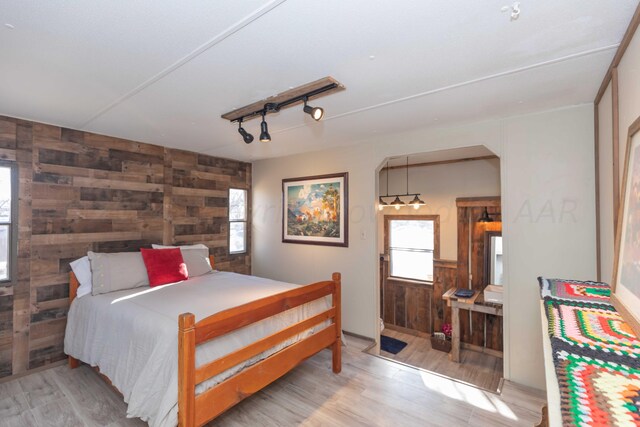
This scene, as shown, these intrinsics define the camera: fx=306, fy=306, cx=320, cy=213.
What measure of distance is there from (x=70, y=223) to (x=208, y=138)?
5.54ft

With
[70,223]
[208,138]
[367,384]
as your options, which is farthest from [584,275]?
[70,223]

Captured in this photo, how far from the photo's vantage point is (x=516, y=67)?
190 centimetres

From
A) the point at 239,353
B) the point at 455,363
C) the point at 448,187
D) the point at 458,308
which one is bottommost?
the point at 455,363

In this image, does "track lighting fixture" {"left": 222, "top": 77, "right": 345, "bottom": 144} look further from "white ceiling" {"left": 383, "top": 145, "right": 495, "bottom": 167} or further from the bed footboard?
"white ceiling" {"left": 383, "top": 145, "right": 495, "bottom": 167}

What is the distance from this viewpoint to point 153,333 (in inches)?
81.8

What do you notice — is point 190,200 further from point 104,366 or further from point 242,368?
point 242,368

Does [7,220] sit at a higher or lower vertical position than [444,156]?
lower

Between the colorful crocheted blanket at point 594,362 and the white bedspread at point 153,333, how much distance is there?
1.80 meters

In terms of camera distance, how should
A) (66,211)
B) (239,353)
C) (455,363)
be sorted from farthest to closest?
(455,363)
(66,211)
(239,353)

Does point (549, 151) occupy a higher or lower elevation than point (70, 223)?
higher

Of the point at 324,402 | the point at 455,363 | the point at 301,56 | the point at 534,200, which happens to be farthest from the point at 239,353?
the point at 455,363

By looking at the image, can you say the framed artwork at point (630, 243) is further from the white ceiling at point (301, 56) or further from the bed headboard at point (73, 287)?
the bed headboard at point (73, 287)

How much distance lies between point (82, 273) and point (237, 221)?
86.6 inches

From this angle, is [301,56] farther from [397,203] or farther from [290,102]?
[397,203]
